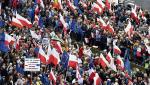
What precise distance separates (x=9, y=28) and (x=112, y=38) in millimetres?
8022

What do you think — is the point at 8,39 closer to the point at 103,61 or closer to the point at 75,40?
the point at 103,61

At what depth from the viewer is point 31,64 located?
36875 millimetres

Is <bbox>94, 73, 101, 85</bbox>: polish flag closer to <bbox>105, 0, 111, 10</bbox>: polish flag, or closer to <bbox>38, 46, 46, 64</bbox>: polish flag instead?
<bbox>38, 46, 46, 64</bbox>: polish flag

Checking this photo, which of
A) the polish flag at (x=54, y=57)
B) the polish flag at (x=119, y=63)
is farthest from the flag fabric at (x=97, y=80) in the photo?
the polish flag at (x=119, y=63)

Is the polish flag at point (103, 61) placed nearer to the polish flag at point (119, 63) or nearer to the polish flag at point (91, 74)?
the polish flag at point (119, 63)

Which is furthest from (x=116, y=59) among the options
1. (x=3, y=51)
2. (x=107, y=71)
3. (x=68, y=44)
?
(x=3, y=51)

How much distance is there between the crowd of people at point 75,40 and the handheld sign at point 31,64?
0.52m

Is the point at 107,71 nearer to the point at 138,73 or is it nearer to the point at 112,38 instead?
the point at 138,73

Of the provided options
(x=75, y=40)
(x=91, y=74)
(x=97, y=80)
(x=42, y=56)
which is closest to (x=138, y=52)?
(x=75, y=40)

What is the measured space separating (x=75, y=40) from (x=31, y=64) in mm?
11260

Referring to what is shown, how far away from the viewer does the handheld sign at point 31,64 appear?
120 ft

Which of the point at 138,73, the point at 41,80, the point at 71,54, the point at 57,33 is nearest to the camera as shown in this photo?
the point at 41,80

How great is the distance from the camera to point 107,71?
1601 inches

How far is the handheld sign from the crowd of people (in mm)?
517
